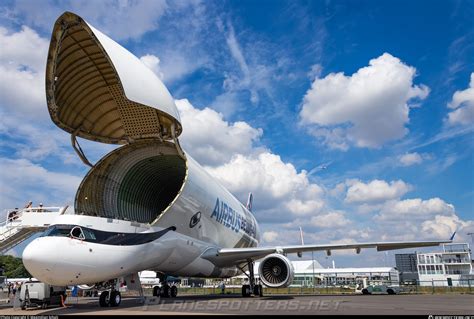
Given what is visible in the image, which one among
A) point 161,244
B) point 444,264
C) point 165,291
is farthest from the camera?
point 444,264

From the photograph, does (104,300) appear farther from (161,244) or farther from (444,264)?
(444,264)

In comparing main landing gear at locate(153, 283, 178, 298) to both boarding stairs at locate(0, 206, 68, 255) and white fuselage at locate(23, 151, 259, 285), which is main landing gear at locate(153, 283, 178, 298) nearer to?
white fuselage at locate(23, 151, 259, 285)

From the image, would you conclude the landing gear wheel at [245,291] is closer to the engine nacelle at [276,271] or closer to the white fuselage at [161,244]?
the white fuselage at [161,244]


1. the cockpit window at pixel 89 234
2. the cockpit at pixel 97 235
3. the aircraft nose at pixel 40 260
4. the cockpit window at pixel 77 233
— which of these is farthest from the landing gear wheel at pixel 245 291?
the aircraft nose at pixel 40 260

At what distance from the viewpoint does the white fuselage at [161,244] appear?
40.0 feet

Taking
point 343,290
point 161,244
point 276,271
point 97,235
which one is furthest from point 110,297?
point 343,290

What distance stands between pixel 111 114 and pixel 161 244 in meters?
6.96

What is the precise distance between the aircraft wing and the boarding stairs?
35.4 ft

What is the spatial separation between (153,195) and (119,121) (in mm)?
5663

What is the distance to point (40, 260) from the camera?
11.8m

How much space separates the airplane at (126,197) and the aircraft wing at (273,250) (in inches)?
2.4

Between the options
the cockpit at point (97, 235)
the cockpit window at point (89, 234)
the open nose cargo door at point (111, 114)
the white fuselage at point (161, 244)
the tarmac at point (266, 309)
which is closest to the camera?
the tarmac at point (266, 309)

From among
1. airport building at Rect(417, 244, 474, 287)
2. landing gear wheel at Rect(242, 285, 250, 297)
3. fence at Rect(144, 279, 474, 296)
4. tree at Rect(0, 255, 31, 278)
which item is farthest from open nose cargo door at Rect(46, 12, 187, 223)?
tree at Rect(0, 255, 31, 278)

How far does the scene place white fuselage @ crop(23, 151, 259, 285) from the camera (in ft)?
40.0
